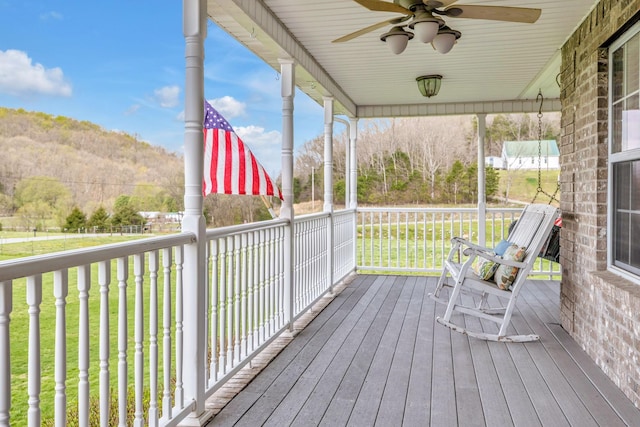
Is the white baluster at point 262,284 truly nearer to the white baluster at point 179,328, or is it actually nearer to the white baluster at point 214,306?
the white baluster at point 214,306

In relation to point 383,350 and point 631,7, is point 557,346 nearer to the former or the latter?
point 383,350

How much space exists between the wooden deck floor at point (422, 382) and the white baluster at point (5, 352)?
1262 millimetres

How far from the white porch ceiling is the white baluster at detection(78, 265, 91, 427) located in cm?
189

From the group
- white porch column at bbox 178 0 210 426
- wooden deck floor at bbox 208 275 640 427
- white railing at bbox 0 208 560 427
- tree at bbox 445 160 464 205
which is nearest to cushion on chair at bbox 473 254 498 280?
wooden deck floor at bbox 208 275 640 427

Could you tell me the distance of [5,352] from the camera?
1369 mm

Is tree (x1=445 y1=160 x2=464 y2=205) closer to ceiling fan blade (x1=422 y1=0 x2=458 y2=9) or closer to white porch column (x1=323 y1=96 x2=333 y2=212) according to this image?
white porch column (x1=323 y1=96 x2=333 y2=212)

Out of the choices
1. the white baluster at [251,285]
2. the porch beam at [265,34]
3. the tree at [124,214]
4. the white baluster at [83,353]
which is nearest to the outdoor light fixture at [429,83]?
the porch beam at [265,34]

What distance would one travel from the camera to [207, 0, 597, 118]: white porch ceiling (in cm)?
348

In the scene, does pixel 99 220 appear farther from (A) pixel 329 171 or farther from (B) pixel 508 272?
(B) pixel 508 272

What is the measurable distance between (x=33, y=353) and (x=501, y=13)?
275cm

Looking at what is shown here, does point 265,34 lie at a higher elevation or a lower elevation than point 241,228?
higher

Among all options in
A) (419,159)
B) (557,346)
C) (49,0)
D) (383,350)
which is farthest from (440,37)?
(419,159)

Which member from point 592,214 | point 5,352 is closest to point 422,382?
point 592,214

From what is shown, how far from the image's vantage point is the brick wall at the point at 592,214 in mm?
2828
